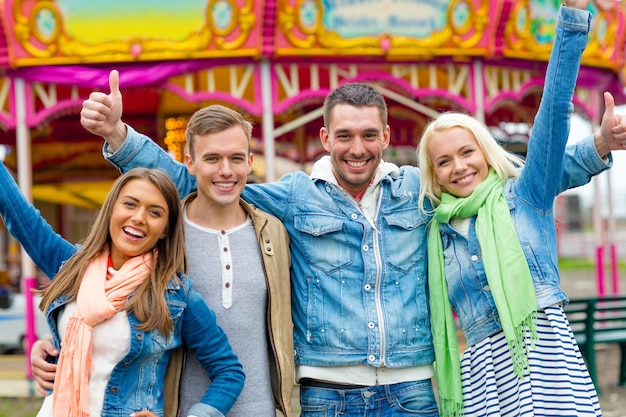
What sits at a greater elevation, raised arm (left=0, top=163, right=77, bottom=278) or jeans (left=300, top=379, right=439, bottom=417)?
raised arm (left=0, top=163, right=77, bottom=278)

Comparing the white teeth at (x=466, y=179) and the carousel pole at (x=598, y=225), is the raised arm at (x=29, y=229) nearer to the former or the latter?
the white teeth at (x=466, y=179)

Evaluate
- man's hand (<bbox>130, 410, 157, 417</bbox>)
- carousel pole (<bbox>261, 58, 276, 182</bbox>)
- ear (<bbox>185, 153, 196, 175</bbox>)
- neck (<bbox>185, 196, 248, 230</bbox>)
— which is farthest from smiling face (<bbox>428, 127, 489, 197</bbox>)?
carousel pole (<bbox>261, 58, 276, 182</bbox>)

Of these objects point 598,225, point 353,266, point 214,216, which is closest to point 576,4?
point 353,266

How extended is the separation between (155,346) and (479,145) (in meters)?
1.24

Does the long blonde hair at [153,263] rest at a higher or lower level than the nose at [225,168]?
lower

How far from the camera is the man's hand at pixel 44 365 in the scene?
7.19ft

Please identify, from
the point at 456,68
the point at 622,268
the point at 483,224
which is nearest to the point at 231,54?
the point at 456,68

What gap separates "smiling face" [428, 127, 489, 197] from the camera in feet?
8.33

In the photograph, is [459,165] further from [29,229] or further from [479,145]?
[29,229]

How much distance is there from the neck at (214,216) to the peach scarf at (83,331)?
0.33m

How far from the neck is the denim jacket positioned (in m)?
0.17

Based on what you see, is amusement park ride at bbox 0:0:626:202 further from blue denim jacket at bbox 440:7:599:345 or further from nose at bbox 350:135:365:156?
blue denim jacket at bbox 440:7:599:345

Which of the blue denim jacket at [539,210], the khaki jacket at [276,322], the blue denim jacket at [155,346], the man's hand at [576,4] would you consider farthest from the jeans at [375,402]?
the man's hand at [576,4]

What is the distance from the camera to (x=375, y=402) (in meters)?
2.43
